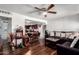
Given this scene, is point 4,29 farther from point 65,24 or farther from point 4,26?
point 65,24

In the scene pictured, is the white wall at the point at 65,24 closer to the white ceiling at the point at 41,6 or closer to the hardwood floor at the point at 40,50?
the white ceiling at the point at 41,6

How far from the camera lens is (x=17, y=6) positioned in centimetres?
203

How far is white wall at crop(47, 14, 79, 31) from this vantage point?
204 centimetres

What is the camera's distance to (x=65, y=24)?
2.08 meters

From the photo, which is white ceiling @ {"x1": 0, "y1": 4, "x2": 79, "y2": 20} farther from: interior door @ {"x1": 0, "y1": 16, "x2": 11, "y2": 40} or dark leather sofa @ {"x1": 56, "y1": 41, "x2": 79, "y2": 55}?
dark leather sofa @ {"x1": 56, "y1": 41, "x2": 79, "y2": 55}

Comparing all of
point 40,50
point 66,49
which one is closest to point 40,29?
point 40,50
